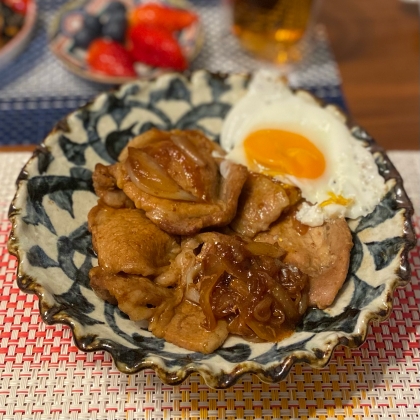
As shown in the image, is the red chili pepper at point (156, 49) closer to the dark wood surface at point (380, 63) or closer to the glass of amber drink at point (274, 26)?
the glass of amber drink at point (274, 26)

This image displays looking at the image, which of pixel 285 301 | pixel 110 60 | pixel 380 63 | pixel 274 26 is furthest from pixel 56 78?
pixel 285 301

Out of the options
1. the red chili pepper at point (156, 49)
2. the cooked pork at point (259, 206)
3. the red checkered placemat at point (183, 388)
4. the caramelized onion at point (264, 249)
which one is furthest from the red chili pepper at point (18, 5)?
the caramelized onion at point (264, 249)

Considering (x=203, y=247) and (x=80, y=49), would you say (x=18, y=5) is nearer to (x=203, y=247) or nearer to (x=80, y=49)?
(x=80, y=49)

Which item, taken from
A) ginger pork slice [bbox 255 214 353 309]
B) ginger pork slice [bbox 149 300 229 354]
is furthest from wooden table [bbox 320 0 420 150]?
ginger pork slice [bbox 149 300 229 354]

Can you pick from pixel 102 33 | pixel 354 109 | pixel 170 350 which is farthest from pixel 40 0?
pixel 170 350

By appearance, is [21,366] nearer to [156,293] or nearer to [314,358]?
[156,293]

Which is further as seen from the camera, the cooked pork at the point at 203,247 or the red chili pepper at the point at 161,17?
the red chili pepper at the point at 161,17
